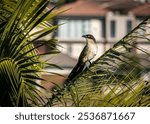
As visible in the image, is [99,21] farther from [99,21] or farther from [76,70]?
[76,70]

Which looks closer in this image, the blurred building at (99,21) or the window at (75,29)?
the blurred building at (99,21)

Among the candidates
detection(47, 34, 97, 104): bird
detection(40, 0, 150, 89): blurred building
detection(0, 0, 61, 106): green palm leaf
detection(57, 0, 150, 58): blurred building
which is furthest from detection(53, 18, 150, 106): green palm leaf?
detection(40, 0, 150, 89): blurred building

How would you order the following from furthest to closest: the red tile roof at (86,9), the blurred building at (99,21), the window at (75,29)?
the window at (75,29), the blurred building at (99,21), the red tile roof at (86,9)

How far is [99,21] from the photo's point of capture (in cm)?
10262

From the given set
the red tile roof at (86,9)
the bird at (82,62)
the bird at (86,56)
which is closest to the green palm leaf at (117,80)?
the bird at (82,62)

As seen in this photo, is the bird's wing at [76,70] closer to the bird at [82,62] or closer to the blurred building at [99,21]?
the bird at [82,62]

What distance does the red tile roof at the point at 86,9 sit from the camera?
3996 inches

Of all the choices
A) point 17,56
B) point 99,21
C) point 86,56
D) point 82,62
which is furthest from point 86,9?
point 17,56

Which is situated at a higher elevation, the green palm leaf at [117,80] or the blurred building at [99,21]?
the green palm leaf at [117,80]

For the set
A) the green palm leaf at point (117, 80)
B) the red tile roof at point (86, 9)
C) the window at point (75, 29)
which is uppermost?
the green palm leaf at point (117, 80)

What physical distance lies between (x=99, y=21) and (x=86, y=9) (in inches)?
108

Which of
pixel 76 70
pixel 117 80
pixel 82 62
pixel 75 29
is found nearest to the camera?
pixel 117 80

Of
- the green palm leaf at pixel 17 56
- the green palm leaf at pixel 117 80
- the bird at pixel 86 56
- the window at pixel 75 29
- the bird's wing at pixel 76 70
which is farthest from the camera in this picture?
the window at pixel 75 29

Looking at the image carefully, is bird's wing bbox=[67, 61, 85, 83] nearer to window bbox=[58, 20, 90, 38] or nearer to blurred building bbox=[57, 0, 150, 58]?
blurred building bbox=[57, 0, 150, 58]
